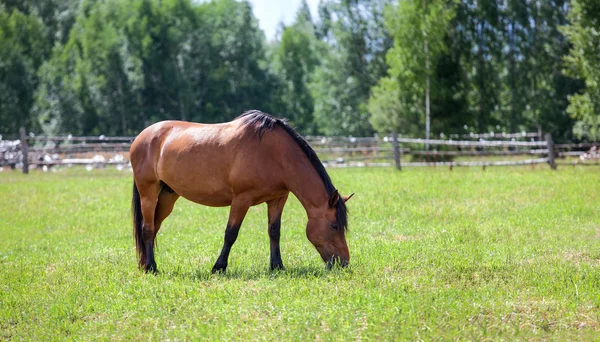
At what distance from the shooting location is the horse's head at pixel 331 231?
755cm

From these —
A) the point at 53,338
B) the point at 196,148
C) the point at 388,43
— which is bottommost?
the point at 53,338

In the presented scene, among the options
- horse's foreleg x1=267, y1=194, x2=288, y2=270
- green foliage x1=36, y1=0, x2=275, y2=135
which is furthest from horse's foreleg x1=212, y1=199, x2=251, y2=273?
green foliage x1=36, y1=0, x2=275, y2=135

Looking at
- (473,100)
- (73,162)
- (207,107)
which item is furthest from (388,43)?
(73,162)

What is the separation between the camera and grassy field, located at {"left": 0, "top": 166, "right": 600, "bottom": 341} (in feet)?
18.3

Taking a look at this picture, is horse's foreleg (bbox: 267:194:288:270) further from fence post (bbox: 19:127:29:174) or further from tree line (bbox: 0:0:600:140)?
fence post (bbox: 19:127:29:174)

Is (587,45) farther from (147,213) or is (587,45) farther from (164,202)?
(147,213)

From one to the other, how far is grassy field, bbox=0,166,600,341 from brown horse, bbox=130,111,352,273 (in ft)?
1.31

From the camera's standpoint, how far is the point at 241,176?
778 centimetres

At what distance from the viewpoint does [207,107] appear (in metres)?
58.1

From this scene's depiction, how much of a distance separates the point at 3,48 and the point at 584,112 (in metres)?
38.8

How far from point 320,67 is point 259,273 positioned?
44777 millimetres

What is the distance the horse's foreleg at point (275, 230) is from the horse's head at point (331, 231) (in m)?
0.53

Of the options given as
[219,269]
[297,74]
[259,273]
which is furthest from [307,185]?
[297,74]

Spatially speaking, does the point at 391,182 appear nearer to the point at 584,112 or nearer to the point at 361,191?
the point at 361,191
